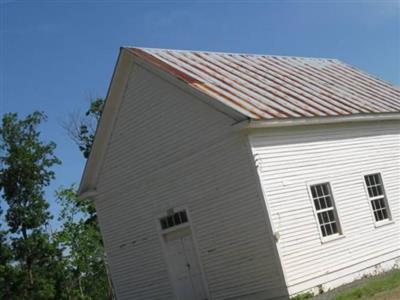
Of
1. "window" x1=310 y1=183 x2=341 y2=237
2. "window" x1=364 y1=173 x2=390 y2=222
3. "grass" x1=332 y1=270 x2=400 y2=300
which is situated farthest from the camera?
"window" x1=364 y1=173 x2=390 y2=222

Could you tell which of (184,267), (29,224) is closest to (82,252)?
(29,224)

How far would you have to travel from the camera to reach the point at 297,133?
1566 cm

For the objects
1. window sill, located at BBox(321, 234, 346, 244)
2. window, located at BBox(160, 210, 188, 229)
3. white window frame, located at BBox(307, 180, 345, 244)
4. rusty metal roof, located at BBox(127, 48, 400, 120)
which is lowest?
window sill, located at BBox(321, 234, 346, 244)

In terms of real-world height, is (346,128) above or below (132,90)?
below

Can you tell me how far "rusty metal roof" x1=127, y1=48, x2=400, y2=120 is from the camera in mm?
15758

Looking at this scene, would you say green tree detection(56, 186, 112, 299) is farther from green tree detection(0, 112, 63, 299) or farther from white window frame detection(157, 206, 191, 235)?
white window frame detection(157, 206, 191, 235)

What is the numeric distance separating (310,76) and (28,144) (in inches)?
982

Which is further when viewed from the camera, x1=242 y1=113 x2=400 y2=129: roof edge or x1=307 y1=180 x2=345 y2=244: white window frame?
x1=307 y1=180 x2=345 y2=244: white window frame

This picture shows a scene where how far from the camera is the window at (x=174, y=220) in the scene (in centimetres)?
1638

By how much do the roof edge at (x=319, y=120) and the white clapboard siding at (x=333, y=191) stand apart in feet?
0.81

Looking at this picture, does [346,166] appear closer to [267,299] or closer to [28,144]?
[267,299]

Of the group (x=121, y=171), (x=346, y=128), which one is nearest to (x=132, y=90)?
(x=121, y=171)

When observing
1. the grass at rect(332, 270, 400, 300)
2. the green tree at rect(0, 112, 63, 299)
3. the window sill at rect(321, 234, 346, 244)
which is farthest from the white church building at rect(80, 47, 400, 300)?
the green tree at rect(0, 112, 63, 299)

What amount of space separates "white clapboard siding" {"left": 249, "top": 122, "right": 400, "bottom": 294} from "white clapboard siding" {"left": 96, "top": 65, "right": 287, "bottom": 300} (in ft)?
1.62
